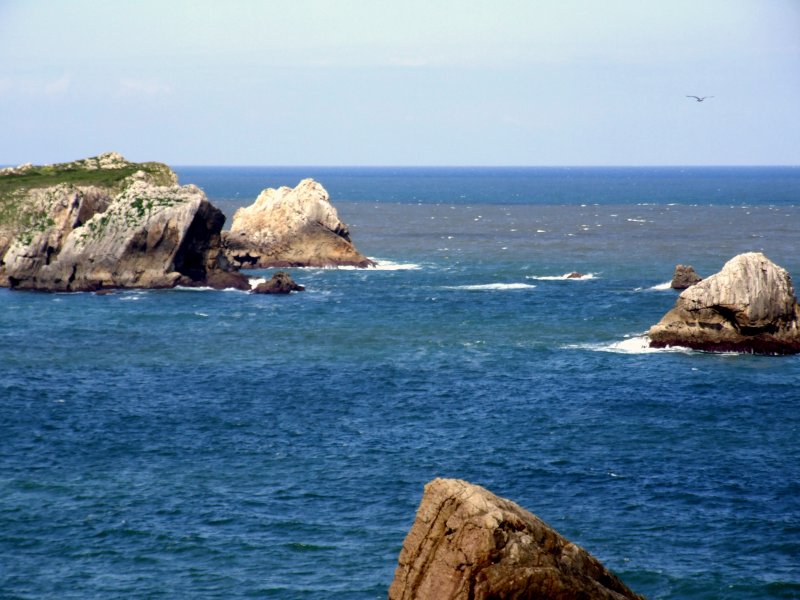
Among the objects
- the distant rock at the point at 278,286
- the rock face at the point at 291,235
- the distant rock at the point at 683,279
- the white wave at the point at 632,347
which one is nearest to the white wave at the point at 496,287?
the distant rock at the point at 683,279

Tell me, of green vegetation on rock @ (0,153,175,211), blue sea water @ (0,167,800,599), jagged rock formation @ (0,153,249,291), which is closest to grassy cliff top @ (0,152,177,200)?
green vegetation on rock @ (0,153,175,211)

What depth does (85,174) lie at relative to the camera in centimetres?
15725

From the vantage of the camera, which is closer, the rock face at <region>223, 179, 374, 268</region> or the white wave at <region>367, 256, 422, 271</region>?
the white wave at <region>367, 256, 422, 271</region>

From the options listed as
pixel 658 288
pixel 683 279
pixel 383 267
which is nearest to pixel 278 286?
pixel 383 267

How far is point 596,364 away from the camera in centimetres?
8512

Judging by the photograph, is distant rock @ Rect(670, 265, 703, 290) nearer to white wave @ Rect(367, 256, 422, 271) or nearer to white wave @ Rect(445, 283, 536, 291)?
white wave @ Rect(445, 283, 536, 291)

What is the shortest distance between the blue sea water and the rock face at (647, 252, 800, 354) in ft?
7.34

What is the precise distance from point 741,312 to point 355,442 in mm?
36356

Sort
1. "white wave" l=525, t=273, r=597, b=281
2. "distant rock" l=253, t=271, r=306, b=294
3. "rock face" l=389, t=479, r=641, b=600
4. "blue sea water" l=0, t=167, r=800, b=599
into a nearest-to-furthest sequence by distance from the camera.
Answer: "rock face" l=389, t=479, r=641, b=600, "blue sea water" l=0, t=167, r=800, b=599, "distant rock" l=253, t=271, r=306, b=294, "white wave" l=525, t=273, r=597, b=281

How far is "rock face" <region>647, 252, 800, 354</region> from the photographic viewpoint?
8481 cm

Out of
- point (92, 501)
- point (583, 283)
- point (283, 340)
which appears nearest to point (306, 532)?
point (92, 501)

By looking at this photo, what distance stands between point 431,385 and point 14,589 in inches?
1551

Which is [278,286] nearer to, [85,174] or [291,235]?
[291,235]

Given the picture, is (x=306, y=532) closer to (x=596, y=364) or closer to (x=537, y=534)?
(x=537, y=534)
